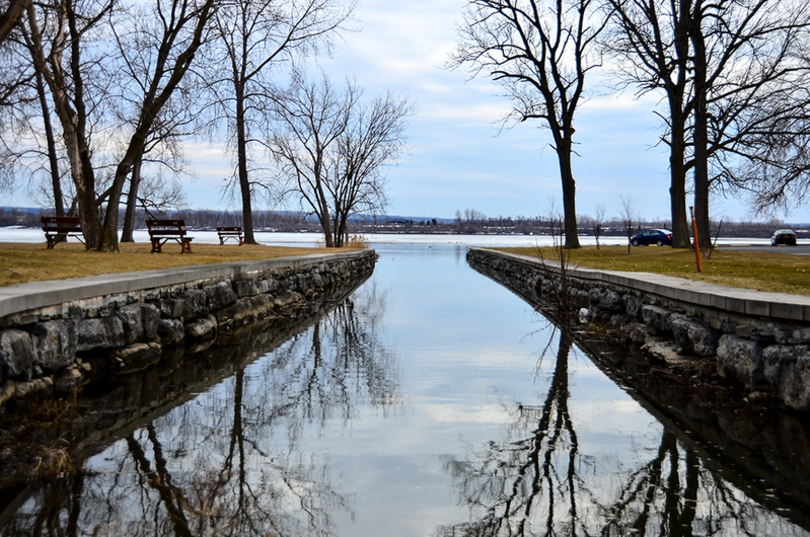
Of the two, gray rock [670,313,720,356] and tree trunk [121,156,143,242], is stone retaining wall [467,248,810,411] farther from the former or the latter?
tree trunk [121,156,143,242]

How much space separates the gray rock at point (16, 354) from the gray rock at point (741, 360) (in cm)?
618

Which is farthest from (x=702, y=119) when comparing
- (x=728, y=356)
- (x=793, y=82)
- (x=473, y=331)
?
(x=728, y=356)

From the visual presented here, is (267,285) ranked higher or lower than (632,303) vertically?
higher

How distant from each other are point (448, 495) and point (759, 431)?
2.73 meters

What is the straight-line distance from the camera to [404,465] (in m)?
4.63

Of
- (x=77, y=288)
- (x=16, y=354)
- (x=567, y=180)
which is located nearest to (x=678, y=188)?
(x=567, y=180)

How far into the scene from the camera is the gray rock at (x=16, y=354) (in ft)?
18.1

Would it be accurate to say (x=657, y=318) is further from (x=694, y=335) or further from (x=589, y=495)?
(x=589, y=495)

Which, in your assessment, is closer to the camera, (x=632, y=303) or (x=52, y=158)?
(x=632, y=303)

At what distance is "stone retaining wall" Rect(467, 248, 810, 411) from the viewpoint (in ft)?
19.0

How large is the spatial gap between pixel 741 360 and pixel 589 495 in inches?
123

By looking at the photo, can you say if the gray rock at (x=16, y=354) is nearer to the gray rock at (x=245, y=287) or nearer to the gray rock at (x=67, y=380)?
the gray rock at (x=67, y=380)

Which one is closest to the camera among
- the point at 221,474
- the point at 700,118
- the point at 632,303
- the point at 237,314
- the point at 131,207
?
the point at 221,474

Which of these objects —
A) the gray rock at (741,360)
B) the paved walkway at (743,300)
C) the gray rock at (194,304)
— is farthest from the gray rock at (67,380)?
the paved walkway at (743,300)
